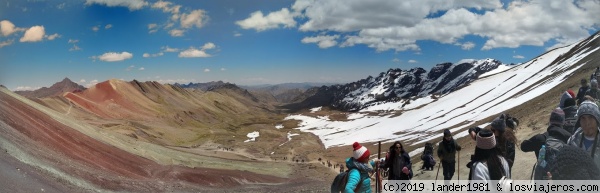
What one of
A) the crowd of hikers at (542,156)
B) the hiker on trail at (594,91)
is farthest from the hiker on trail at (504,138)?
the hiker on trail at (594,91)

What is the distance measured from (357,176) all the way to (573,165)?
346cm

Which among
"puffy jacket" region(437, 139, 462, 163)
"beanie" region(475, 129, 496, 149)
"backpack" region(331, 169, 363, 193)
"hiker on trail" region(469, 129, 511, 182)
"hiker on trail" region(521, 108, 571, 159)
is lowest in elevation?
"backpack" region(331, 169, 363, 193)

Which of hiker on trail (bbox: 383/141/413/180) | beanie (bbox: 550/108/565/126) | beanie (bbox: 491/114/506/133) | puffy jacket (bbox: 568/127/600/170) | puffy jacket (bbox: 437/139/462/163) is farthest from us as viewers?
puffy jacket (bbox: 437/139/462/163)

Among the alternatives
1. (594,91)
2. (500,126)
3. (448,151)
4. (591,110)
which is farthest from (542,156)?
(594,91)

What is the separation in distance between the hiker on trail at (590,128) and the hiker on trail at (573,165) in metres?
1.20

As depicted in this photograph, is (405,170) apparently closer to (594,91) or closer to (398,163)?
(398,163)

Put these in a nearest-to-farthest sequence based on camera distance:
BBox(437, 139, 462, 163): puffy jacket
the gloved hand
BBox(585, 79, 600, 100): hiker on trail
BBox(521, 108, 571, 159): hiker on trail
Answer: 1. BBox(521, 108, 571, 159): hiker on trail
2. the gloved hand
3. BBox(437, 139, 462, 163): puffy jacket
4. BBox(585, 79, 600, 100): hiker on trail

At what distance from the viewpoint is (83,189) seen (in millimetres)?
28328

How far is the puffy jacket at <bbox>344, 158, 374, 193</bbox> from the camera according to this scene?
8.02m

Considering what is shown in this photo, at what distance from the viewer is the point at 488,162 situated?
6.75 metres

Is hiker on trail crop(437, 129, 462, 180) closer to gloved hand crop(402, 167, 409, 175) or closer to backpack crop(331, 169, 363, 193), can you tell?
gloved hand crop(402, 167, 409, 175)

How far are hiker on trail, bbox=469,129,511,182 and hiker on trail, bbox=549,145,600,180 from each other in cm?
72

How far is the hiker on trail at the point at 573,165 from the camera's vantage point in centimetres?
617

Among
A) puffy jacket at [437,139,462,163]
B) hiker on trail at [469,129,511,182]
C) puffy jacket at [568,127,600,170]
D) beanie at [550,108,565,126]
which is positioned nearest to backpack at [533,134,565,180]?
hiker on trail at [469,129,511,182]
